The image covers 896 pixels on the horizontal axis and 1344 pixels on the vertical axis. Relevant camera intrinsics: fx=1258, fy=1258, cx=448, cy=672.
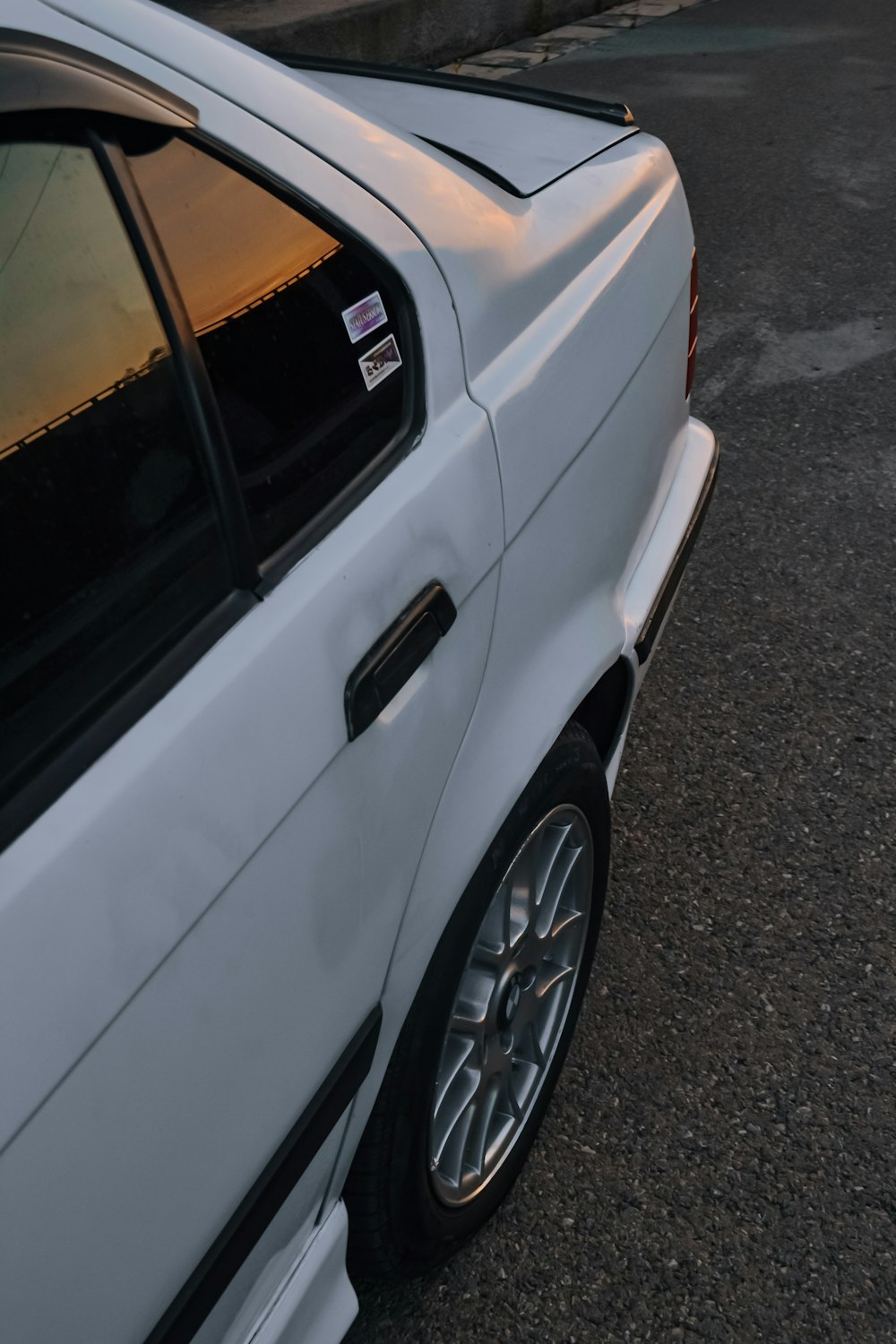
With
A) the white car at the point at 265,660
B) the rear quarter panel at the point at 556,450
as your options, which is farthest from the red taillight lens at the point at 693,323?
the white car at the point at 265,660

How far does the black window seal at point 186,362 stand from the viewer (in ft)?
3.85

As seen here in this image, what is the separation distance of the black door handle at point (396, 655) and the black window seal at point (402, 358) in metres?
0.13

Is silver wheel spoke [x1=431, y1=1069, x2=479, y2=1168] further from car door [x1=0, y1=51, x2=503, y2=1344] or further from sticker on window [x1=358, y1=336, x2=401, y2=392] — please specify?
sticker on window [x1=358, y1=336, x2=401, y2=392]

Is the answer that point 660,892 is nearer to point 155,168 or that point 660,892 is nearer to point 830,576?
point 830,576

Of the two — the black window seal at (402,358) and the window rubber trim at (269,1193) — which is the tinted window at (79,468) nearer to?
the black window seal at (402,358)

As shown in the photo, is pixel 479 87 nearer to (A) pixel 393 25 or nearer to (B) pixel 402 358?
(B) pixel 402 358

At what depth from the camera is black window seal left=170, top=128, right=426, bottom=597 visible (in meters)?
1.31

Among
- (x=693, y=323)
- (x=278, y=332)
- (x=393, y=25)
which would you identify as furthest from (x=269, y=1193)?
(x=393, y=25)

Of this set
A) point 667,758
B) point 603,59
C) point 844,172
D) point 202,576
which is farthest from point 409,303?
point 603,59

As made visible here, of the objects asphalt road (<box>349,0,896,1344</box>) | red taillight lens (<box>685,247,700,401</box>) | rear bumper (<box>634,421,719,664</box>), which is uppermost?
red taillight lens (<box>685,247,700,401</box>)

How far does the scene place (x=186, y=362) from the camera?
1.23m

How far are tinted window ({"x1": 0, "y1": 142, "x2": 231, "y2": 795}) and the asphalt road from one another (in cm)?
130

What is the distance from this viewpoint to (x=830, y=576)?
11.5 feet

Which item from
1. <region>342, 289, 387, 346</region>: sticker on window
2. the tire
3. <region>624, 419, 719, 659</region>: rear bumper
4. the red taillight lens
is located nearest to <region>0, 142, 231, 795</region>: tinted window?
<region>342, 289, 387, 346</region>: sticker on window
